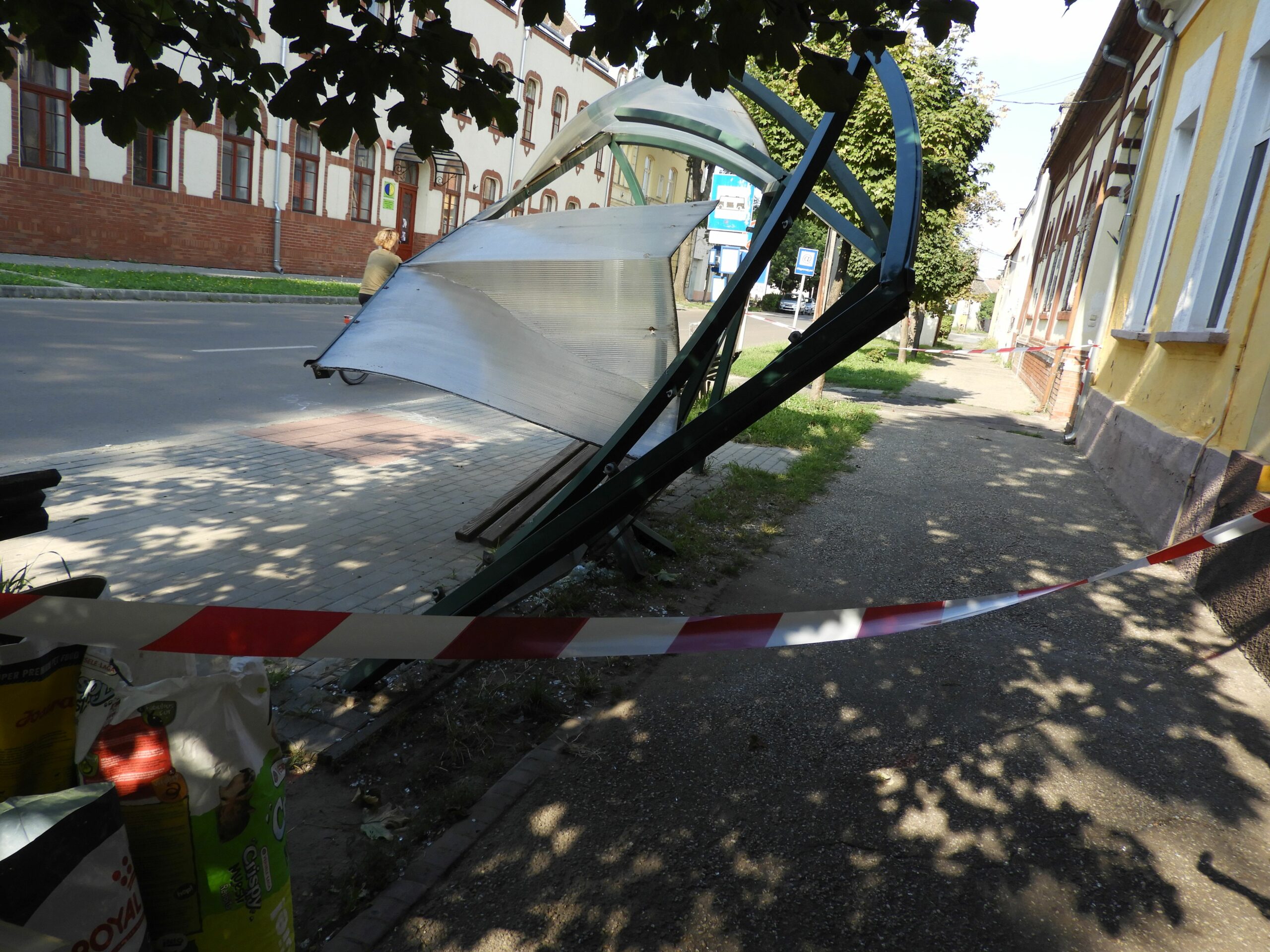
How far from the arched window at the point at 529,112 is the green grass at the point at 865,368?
15.2 metres

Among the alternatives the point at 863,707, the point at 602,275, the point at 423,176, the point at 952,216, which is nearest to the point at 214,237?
the point at 423,176

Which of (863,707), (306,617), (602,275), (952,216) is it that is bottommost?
(863,707)

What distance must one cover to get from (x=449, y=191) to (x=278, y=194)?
28.7ft

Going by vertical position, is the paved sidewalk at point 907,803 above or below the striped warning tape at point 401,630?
below

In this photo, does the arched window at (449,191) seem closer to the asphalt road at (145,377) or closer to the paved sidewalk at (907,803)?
the asphalt road at (145,377)

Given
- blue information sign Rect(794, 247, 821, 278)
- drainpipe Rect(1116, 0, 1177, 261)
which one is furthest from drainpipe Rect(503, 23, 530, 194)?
drainpipe Rect(1116, 0, 1177, 261)

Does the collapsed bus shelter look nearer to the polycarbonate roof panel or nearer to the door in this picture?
the polycarbonate roof panel

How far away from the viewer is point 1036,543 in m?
Answer: 6.85

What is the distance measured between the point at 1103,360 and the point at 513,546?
11.0m

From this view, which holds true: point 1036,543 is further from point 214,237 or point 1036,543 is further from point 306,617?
point 214,237

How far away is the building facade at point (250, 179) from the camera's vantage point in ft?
63.0

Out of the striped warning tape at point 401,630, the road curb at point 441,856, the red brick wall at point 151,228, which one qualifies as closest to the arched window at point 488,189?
the red brick wall at point 151,228

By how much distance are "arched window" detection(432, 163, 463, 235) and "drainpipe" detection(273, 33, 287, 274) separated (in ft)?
24.1

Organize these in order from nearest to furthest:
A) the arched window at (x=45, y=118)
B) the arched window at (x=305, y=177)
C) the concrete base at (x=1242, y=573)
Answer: the concrete base at (x=1242, y=573) < the arched window at (x=45, y=118) < the arched window at (x=305, y=177)
